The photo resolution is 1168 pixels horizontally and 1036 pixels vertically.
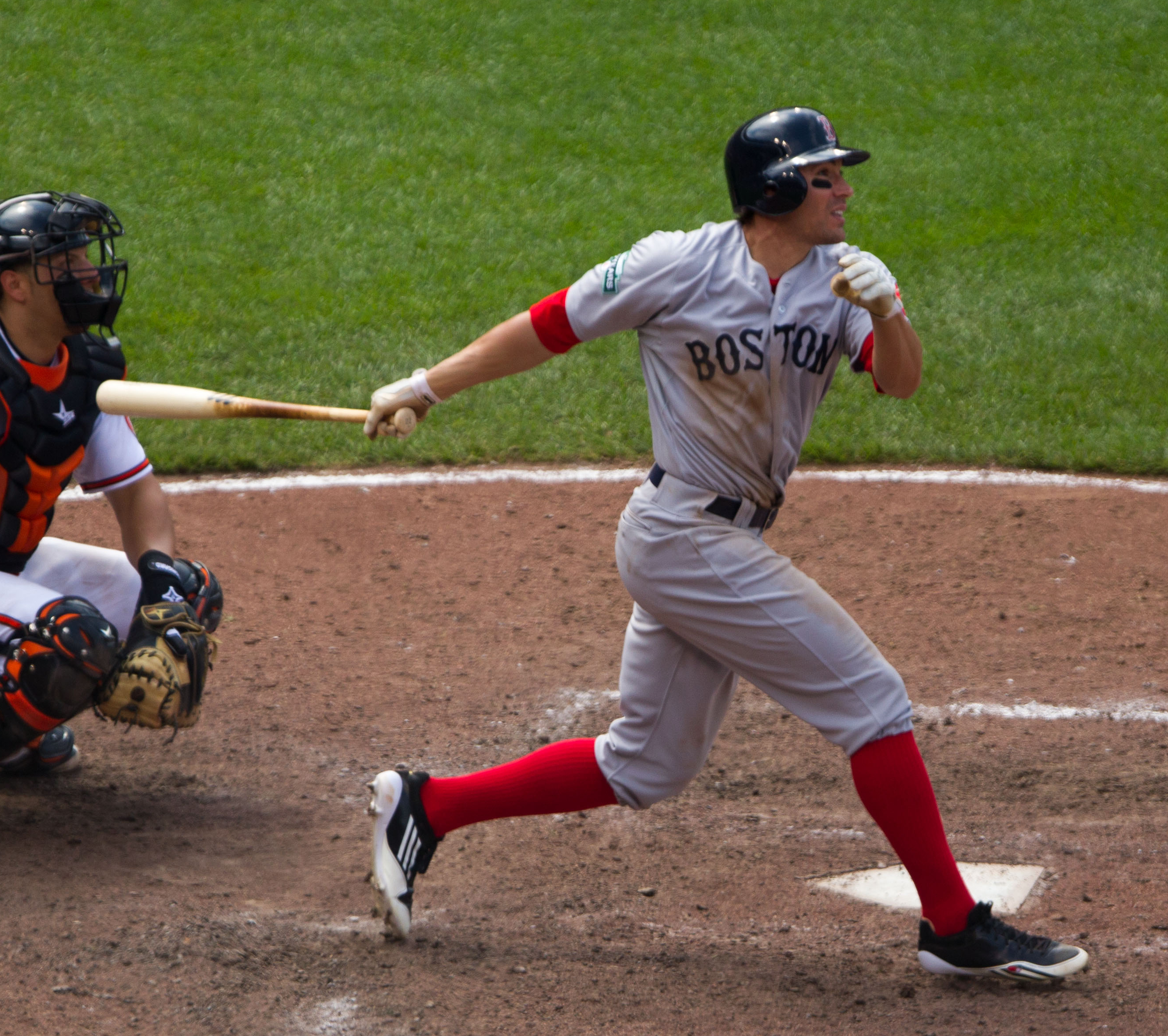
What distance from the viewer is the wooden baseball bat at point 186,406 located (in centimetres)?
336

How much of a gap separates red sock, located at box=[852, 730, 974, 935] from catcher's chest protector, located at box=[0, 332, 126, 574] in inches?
84.8

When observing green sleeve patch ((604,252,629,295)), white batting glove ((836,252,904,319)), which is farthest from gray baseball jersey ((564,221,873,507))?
white batting glove ((836,252,904,319))

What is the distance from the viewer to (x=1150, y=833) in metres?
3.68

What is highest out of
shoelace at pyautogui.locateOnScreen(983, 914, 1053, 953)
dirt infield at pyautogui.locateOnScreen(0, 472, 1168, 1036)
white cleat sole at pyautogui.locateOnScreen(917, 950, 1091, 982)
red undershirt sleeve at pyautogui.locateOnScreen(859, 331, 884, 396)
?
red undershirt sleeve at pyautogui.locateOnScreen(859, 331, 884, 396)

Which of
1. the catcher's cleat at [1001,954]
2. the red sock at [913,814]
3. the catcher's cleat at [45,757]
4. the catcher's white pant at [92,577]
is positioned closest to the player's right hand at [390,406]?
the catcher's white pant at [92,577]

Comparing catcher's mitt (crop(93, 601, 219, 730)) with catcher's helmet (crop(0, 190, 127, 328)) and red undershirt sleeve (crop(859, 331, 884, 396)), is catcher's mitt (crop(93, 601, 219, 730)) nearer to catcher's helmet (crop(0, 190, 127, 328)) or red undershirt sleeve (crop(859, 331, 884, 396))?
catcher's helmet (crop(0, 190, 127, 328))

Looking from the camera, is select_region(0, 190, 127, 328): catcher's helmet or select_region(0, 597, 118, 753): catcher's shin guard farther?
select_region(0, 190, 127, 328): catcher's helmet

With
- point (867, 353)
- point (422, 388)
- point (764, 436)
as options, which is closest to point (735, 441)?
point (764, 436)

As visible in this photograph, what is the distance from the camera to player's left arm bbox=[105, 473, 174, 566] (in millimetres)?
4012

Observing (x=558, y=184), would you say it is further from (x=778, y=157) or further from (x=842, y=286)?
(x=842, y=286)

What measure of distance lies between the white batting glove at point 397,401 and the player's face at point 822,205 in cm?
87

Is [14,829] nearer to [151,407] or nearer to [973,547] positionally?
[151,407]

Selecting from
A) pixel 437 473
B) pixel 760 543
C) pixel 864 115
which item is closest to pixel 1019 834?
pixel 760 543

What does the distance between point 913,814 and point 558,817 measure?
120 centimetres
